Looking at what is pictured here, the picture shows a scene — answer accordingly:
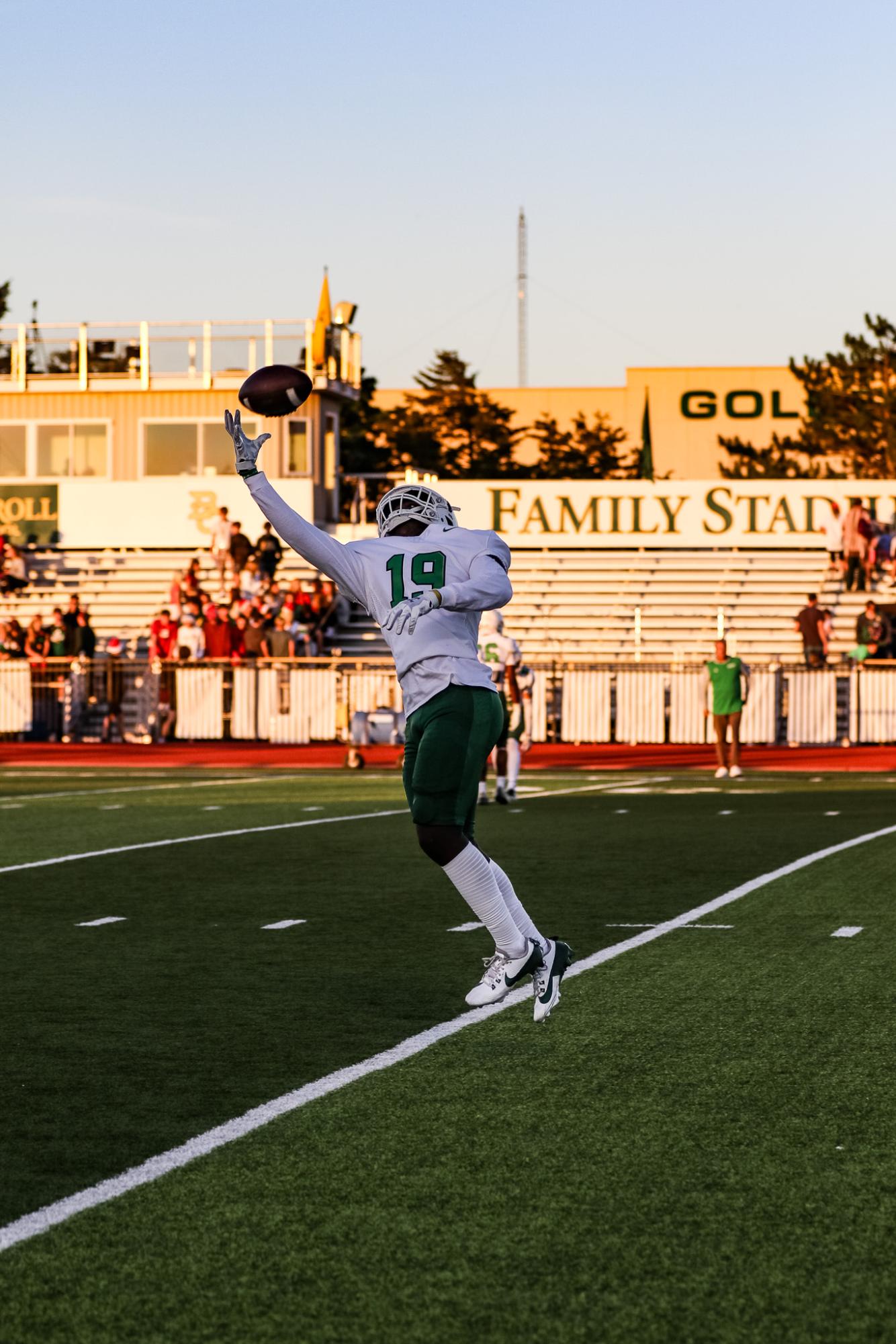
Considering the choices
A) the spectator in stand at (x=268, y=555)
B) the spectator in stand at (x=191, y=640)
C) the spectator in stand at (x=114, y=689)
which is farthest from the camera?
the spectator in stand at (x=268, y=555)

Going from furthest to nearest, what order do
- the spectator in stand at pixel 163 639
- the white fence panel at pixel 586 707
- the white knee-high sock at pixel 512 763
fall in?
1. the spectator in stand at pixel 163 639
2. the white fence panel at pixel 586 707
3. the white knee-high sock at pixel 512 763

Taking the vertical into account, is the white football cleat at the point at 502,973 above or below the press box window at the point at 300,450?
below

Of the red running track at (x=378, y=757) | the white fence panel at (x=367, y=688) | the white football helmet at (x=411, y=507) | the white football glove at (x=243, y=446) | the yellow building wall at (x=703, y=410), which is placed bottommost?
the red running track at (x=378, y=757)

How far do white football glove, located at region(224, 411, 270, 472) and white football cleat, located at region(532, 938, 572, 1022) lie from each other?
2.13 m

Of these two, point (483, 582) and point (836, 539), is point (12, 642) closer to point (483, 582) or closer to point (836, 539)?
point (836, 539)

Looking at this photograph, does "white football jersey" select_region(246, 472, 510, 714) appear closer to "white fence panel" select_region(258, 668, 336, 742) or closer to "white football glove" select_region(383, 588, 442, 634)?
"white football glove" select_region(383, 588, 442, 634)

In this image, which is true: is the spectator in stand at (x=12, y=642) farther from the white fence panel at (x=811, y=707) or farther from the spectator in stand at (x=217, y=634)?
the white fence panel at (x=811, y=707)

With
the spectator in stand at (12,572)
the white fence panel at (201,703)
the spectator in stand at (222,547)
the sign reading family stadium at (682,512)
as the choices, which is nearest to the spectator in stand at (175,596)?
the spectator in stand at (222,547)

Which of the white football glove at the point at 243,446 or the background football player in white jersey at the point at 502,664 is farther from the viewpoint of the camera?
the background football player in white jersey at the point at 502,664

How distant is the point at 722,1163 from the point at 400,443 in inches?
2949

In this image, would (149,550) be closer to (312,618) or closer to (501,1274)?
(312,618)

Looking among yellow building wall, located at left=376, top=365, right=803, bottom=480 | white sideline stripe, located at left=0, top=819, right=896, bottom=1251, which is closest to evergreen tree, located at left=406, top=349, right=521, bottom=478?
yellow building wall, located at left=376, top=365, right=803, bottom=480

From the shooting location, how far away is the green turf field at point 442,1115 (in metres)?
4.31

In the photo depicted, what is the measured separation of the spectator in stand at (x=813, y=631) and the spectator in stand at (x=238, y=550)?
10141mm
